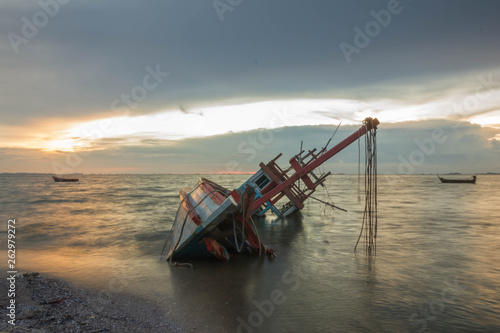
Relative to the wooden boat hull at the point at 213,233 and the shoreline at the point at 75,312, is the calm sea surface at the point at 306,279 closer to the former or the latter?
the shoreline at the point at 75,312

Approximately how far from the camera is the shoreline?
20.5 ft

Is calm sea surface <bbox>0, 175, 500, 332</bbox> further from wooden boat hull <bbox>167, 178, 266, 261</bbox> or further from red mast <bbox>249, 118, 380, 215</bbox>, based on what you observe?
red mast <bbox>249, 118, 380, 215</bbox>

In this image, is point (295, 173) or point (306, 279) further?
point (295, 173)

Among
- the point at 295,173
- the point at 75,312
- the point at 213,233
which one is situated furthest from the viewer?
the point at 295,173

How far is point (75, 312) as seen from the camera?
7102 millimetres

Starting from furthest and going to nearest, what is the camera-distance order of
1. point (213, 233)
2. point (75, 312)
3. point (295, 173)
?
point (295, 173) → point (213, 233) → point (75, 312)

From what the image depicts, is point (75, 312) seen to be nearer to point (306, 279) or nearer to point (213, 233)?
point (213, 233)

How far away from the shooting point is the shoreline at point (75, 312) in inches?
245

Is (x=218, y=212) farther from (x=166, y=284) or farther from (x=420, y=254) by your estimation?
(x=420, y=254)

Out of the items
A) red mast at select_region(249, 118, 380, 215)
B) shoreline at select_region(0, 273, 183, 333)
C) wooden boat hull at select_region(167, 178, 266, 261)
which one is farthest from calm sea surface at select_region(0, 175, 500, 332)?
red mast at select_region(249, 118, 380, 215)

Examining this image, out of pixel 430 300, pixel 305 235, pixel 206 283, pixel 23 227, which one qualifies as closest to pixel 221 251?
pixel 206 283

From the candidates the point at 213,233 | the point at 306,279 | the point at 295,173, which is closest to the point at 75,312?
the point at 213,233

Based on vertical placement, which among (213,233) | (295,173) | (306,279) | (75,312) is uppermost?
(295,173)

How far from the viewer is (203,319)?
7309mm
